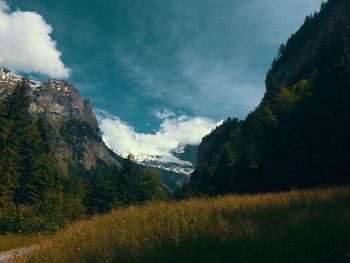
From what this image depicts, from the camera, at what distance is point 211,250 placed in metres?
6.34

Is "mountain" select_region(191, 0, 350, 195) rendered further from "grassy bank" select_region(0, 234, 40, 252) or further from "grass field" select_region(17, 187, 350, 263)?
"grass field" select_region(17, 187, 350, 263)

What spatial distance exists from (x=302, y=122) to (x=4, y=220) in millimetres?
30918

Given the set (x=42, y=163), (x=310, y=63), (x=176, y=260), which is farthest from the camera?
(x=310, y=63)

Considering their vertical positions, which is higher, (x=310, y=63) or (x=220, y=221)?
(x=310, y=63)

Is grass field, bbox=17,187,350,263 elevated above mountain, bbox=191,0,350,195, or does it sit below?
below

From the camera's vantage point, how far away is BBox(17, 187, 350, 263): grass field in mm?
5766

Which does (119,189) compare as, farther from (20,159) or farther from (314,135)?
(314,135)

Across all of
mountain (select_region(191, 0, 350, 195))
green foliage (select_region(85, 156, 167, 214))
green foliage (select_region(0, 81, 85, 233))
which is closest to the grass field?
mountain (select_region(191, 0, 350, 195))

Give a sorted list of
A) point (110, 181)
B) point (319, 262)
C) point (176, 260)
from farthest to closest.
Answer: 1. point (110, 181)
2. point (176, 260)
3. point (319, 262)

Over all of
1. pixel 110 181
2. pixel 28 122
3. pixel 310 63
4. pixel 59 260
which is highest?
pixel 310 63

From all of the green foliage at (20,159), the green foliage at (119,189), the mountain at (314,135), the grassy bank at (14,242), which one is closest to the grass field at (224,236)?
the grassy bank at (14,242)

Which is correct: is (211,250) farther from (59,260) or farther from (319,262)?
(59,260)

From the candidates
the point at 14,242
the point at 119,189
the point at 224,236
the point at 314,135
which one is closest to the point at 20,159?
the point at 119,189

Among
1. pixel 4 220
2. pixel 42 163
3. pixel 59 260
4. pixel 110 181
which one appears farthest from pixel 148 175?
pixel 59 260
